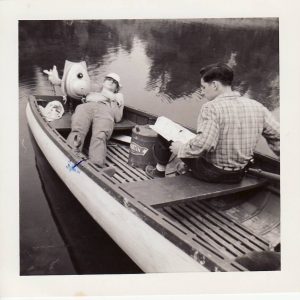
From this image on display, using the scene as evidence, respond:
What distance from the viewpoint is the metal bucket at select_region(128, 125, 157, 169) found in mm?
1620

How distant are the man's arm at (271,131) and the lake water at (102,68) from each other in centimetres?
4

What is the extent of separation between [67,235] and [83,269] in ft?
0.60

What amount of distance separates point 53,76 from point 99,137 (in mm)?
346

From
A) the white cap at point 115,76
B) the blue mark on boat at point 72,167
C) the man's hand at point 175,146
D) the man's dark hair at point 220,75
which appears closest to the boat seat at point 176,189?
the man's hand at point 175,146

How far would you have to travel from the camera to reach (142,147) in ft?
5.39

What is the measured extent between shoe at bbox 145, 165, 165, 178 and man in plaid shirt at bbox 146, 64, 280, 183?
0.61ft

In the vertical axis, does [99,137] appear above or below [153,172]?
above

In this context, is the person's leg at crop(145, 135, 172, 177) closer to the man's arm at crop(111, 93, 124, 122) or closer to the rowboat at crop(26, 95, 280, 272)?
the rowboat at crop(26, 95, 280, 272)

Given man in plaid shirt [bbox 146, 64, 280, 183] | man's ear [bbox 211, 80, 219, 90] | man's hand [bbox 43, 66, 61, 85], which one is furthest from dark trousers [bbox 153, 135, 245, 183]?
man's hand [bbox 43, 66, 61, 85]

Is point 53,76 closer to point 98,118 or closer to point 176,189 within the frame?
point 98,118

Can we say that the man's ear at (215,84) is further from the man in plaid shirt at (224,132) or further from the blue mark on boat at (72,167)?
the blue mark on boat at (72,167)

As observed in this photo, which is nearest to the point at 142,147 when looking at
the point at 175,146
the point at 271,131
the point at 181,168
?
the point at 181,168
